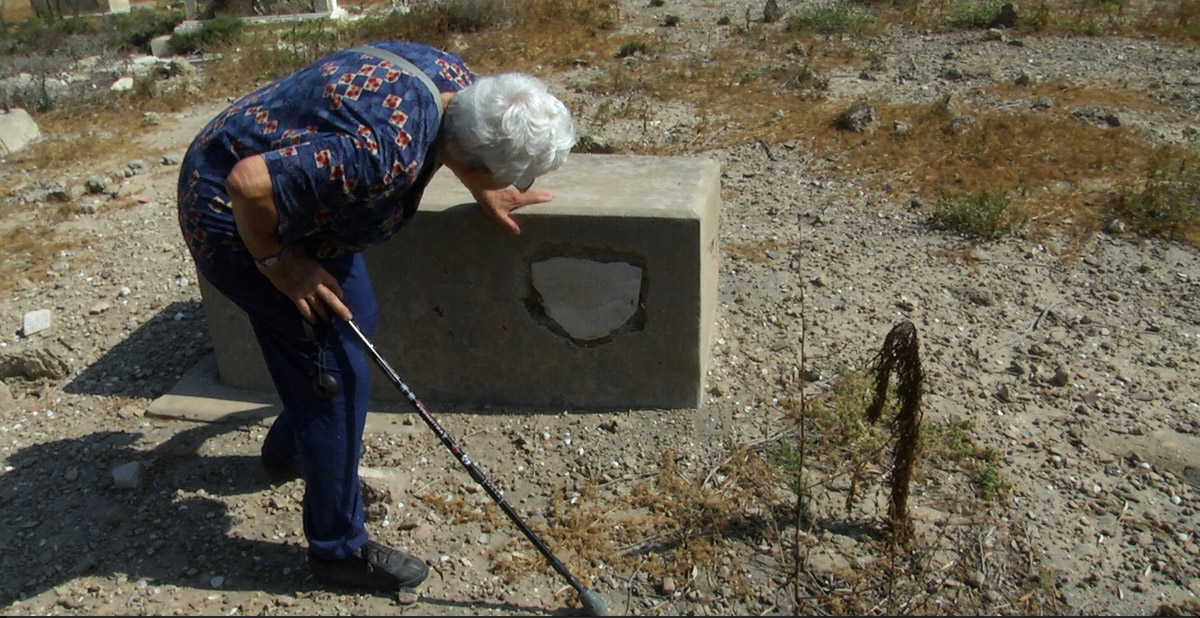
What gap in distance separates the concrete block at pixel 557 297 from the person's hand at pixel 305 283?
961mm

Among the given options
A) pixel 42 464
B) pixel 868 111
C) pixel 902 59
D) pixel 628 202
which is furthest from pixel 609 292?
pixel 902 59

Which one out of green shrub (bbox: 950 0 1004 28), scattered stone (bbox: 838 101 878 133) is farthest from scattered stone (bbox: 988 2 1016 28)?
scattered stone (bbox: 838 101 878 133)

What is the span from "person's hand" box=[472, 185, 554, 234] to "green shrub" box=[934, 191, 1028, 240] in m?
2.52

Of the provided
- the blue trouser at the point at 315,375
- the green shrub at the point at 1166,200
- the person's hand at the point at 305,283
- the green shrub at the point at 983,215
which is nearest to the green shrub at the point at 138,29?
the green shrub at the point at 983,215

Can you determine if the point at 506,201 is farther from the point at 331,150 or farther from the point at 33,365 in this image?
the point at 33,365

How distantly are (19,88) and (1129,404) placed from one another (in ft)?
26.8

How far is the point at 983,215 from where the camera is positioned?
16.2 feet

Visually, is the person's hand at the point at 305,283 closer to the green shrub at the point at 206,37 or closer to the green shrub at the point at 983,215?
the green shrub at the point at 983,215

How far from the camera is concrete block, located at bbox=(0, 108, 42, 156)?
6.91 metres

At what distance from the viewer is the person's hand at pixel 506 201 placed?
3.24 meters

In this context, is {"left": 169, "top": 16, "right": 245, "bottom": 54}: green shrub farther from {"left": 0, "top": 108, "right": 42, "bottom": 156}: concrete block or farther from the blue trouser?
the blue trouser

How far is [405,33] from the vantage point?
941 cm

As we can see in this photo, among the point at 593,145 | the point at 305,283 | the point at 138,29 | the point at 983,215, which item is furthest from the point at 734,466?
the point at 138,29

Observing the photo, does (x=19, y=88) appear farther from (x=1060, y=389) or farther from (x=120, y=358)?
(x=1060, y=389)
